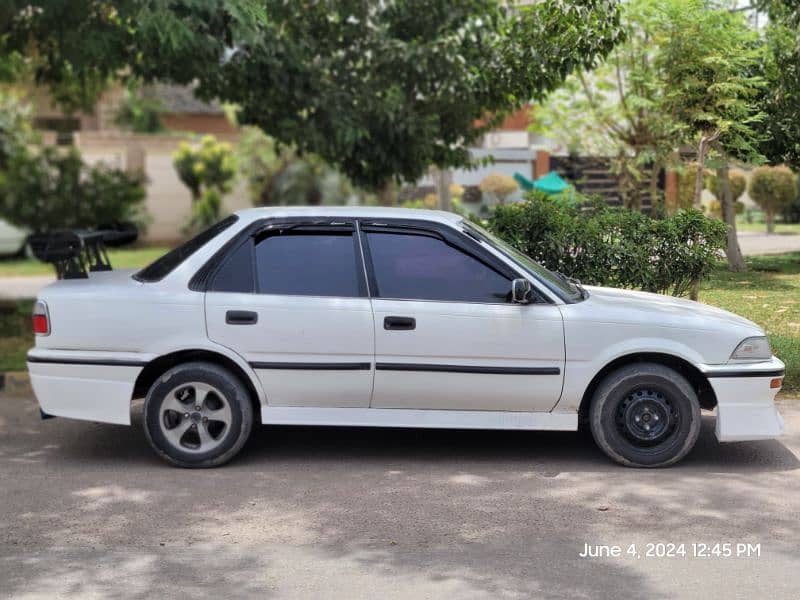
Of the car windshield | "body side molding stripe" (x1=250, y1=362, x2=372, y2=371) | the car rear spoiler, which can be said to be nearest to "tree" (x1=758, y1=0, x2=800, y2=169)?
the car windshield

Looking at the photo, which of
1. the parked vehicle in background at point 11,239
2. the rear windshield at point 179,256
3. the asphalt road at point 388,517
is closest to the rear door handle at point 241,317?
the rear windshield at point 179,256

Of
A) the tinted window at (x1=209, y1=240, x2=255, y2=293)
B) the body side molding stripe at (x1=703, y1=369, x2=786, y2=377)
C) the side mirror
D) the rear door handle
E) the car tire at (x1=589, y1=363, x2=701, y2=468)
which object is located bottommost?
the car tire at (x1=589, y1=363, x2=701, y2=468)

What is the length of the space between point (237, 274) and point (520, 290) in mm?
1737

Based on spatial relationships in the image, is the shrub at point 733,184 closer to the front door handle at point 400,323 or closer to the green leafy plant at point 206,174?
the front door handle at point 400,323

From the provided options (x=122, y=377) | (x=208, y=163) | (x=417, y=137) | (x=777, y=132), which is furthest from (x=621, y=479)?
(x=208, y=163)

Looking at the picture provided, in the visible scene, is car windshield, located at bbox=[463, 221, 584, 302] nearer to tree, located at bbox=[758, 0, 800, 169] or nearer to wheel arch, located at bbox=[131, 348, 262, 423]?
wheel arch, located at bbox=[131, 348, 262, 423]

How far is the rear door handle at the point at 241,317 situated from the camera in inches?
276

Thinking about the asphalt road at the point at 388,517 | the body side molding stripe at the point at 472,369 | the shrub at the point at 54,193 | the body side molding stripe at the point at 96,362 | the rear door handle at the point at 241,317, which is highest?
the shrub at the point at 54,193

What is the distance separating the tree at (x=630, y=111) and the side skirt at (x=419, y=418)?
4042 mm

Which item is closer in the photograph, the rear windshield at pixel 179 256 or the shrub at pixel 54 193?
the rear windshield at pixel 179 256

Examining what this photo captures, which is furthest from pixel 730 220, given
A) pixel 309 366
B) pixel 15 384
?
pixel 15 384

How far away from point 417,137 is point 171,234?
17989 mm

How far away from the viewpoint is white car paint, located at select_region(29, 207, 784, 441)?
22.8 ft

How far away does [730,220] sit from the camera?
10.4 metres
